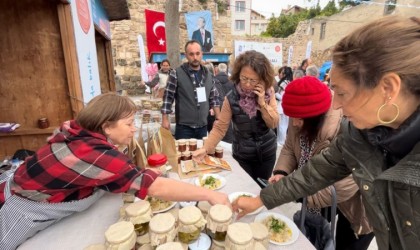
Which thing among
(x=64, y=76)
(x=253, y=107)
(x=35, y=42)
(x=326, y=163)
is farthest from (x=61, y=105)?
(x=326, y=163)

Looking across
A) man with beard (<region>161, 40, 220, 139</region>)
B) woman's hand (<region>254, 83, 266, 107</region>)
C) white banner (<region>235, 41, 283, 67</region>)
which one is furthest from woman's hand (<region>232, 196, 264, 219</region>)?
white banner (<region>235, 41, 283, 67</region>)

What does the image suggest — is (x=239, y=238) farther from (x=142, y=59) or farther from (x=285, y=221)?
(x=142, y=59)

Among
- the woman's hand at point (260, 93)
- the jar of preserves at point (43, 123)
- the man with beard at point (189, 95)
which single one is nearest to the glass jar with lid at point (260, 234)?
the woman's hand at point (260, 93)

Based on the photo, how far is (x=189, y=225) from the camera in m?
0.96

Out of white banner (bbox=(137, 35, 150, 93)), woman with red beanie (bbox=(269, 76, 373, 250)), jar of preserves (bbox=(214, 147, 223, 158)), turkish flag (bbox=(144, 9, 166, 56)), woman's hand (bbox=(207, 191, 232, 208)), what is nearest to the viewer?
woman's hand (bbox=(207, 191, 232, 208))

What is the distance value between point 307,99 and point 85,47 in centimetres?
276

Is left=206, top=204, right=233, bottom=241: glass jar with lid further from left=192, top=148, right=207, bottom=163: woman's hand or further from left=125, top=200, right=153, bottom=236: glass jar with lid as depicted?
left=192, top=148, right=207, bottom=163: woman's hand

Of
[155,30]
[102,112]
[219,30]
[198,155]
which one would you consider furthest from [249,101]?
[219,30]

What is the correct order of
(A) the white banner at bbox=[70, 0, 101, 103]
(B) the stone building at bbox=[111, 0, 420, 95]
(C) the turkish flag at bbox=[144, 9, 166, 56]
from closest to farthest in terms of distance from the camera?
(A) the white banner at bbox=[70, 0, 101, 103], (C) the turkish flag at bbox=[144, 9, 166, 56], (B) the stone building at bbox=[111, 0, 420, 95]

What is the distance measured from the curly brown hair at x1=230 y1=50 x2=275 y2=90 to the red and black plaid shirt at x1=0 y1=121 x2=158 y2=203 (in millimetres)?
1309

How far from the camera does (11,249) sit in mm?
1102

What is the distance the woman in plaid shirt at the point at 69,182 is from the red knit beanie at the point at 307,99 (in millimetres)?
749

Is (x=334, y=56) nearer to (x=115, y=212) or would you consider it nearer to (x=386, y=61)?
(x=386, y=61)

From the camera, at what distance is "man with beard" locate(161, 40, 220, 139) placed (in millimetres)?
3318
